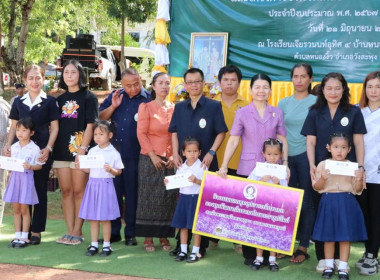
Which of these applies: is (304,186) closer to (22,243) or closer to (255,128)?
(255,128)

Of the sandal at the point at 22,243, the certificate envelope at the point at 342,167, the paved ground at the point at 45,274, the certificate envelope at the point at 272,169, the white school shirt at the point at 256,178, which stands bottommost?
the paved ground at the point at 45,274

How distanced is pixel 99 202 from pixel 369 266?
99.6 inches

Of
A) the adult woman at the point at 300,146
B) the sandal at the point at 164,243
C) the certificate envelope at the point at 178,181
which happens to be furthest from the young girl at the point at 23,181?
the adult woman at the point at 300,146

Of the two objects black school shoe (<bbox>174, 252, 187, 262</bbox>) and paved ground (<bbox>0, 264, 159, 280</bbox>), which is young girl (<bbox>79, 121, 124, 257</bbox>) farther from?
black school shoe (<bbox>174, 252, 187, 262</bbox>)

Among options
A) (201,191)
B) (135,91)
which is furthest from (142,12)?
(201,191)

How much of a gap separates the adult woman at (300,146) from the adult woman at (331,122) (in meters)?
0.41

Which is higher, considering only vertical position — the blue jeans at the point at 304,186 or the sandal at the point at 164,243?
the blue jeans at the point at 304,186

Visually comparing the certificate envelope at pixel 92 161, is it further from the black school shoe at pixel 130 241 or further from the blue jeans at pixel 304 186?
the blue jeans at pixel 304 186

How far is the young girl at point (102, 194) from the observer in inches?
248

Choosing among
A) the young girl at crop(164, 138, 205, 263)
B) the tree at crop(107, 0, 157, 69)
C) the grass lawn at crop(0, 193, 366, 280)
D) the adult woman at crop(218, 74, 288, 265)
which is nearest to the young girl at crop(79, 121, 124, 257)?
the grass lawn at crop(0, 193, 366, 280)

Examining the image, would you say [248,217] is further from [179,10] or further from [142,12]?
[142,12]

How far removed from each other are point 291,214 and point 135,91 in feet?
7.10

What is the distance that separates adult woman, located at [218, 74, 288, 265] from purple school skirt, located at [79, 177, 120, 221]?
120cm

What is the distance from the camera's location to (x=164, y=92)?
21.0 ft
